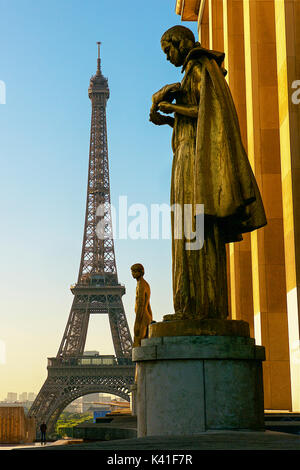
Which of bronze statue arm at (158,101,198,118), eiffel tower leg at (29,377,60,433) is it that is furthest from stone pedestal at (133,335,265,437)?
eiffel tower leg at (29,377,60,433)

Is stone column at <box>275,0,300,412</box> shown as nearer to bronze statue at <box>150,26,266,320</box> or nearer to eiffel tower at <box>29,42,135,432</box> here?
bronze statue at <box>150,26,266,320</box>

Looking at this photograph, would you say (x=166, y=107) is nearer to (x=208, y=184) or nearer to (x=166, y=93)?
(x=166, y=93)

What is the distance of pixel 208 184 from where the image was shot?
659 centimetres

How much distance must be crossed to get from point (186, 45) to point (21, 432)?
24482 mm

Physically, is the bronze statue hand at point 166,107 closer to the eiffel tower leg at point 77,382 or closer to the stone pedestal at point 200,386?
the stone pedestal at point 200,386

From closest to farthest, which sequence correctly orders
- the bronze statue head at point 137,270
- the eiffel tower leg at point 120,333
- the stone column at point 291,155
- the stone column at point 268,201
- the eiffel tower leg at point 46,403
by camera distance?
the stone column at point 291,155
the stone column at point 268,201
the bronze statue head at point 137,270
the eiffel tower leg at point 46,403
the eiffel tower leg at point 120,333

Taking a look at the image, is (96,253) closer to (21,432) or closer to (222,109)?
(21,432)

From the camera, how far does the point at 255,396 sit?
6.12 metres

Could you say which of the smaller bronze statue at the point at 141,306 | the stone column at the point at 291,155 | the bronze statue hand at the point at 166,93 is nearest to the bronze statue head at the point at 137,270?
the smaller bronze statue at the point at 141,306

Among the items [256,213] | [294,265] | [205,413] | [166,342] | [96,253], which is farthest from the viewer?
[96,253]

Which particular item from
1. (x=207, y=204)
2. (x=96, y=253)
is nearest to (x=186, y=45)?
(x=207, y=204)

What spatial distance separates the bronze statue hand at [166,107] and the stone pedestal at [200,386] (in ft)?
8.22

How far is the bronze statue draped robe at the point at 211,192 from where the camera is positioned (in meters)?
6.57

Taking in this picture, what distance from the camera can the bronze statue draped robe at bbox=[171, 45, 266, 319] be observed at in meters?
6.57
